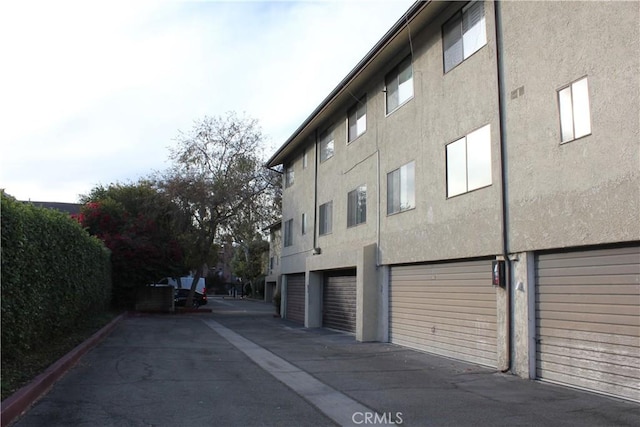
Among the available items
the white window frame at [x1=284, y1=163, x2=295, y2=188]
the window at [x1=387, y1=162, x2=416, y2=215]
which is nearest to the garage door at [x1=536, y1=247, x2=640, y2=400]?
the window at [x1=387, y1=162, x2=416, y2=215]

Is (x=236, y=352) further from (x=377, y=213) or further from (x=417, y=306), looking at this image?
(x=377, y=213)

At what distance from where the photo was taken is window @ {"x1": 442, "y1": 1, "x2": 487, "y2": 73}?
11578 mm

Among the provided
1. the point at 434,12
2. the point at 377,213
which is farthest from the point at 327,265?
the point at 434,12

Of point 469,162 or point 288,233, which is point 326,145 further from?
→ point 469,162

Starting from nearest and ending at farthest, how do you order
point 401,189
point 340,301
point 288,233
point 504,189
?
point 504,189
point 401,189
point 340,301
point 288,233

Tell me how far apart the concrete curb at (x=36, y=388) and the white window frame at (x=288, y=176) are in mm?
15793

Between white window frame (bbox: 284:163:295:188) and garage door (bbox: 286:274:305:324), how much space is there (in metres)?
4.59

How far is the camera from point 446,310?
1258 centimetres

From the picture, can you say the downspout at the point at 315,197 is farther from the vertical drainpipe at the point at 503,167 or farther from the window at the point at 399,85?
the vertical drainpipe at the point at 503,167

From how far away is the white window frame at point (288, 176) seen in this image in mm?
26673

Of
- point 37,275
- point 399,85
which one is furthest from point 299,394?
point 399,85

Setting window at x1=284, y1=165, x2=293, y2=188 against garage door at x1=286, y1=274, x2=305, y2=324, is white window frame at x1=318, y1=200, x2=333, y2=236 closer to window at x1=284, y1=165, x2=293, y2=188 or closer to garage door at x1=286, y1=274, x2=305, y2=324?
garage door at x1=286, y1=274, x2=305, y2=324

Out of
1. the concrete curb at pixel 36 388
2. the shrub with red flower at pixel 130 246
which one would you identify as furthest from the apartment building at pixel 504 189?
the shrub with red flower at pixel 130 246

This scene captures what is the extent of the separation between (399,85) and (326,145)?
21.9ft
